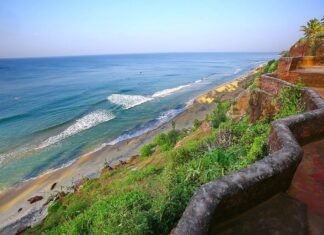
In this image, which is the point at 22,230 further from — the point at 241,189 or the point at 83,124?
the point at 83,124

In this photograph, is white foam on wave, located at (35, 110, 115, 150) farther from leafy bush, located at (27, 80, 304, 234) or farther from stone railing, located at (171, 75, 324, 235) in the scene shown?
stone railing, located at (171, 75, 324, 235)

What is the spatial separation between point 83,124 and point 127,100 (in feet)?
39.9

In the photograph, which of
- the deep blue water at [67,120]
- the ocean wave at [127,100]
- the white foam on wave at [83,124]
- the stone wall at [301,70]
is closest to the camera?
the stone wall at [301,70]

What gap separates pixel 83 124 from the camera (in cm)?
2780

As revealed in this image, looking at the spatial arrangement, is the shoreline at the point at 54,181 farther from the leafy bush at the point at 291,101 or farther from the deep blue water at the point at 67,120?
the leafy bush at the point at 291,101

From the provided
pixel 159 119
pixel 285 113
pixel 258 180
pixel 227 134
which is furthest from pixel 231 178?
pixel 159 119

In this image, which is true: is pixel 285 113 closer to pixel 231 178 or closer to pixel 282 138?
pixel 282 138

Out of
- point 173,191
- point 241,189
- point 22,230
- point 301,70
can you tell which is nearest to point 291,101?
point 301,70

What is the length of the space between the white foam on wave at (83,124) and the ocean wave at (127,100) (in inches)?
167

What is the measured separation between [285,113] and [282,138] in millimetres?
3916

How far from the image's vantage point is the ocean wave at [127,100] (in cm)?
3624

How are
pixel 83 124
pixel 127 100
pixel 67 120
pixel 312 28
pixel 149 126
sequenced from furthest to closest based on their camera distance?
1. pixel 127 100
2. pixel 67 120
3. pixel 83 124
4. pixel 149 126
5. pixel 312 28

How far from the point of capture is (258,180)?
306cm

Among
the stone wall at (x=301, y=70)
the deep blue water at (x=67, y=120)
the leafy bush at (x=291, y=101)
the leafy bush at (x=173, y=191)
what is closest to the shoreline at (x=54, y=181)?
the deep blue water at (x=67, y=120)
